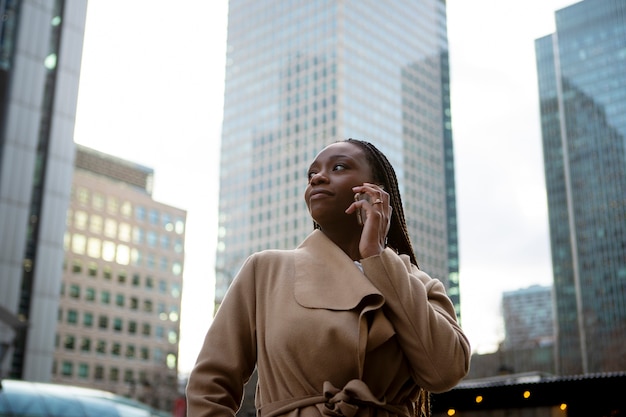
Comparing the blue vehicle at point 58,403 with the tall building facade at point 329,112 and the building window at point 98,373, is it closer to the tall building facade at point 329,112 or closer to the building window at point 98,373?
the building window at point 98,373

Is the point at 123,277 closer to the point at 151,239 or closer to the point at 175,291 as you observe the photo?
the point at 151,239

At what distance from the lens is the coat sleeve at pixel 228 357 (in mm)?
2250

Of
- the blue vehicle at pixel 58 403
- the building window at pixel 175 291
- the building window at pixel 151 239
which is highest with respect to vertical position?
the building window at pixel 151 239

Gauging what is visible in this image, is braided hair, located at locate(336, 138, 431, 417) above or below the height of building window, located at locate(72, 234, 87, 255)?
below

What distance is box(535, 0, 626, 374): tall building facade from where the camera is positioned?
10356cm

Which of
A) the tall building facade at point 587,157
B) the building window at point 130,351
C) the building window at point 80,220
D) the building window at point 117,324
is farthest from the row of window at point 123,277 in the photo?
the tall building facade at point 587,157

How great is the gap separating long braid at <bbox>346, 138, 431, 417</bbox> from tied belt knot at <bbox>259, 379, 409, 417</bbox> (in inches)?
16.3

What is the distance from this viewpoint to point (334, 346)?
2.23 meters

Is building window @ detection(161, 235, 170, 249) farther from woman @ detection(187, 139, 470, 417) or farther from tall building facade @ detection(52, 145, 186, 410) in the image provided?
woman @ detection(187, 139, 470, 417)

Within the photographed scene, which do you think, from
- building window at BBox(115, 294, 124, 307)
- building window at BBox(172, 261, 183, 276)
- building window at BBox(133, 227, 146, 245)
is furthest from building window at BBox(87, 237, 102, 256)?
building window at BBox(172, 261, 183, 276)

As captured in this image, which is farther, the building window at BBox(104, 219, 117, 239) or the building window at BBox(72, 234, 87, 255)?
the building window at BBox(104, 219, 117, 239)

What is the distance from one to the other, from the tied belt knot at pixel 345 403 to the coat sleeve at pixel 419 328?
15 cm

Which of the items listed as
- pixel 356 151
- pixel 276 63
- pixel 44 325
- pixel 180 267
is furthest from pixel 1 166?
pixel 276 63

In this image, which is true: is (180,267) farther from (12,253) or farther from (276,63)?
(12,253)
